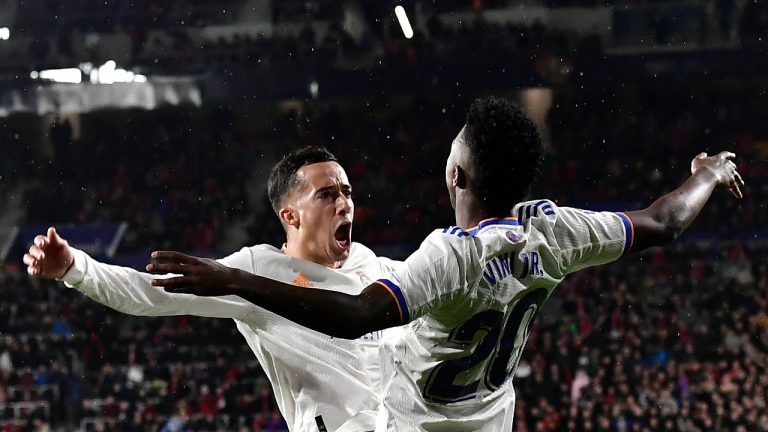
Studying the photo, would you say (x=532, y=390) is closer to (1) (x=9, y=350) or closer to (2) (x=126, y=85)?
(1) (x=9, y=350)

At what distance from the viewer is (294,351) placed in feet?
12.5

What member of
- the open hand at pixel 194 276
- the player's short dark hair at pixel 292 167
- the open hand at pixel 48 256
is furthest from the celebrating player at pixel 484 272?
the player's short dark hair at pixel 292 167

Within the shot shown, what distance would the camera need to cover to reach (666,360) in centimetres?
1433

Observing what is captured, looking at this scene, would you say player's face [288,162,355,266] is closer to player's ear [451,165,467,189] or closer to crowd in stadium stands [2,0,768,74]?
player's ear [451,165,467,189]

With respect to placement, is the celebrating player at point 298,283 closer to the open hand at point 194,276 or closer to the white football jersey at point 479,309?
the white football jersey at point 479,309

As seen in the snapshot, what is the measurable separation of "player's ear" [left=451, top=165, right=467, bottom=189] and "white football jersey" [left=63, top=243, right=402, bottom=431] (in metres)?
1.16

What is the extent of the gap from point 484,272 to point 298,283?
143 centimetres

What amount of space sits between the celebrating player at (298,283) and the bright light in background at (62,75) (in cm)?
1874

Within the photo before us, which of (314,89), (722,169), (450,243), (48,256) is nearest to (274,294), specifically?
(450,243)

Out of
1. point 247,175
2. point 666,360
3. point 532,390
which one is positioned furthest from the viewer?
point 247,175

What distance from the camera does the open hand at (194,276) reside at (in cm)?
242

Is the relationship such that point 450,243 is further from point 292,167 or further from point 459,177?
point 292,167

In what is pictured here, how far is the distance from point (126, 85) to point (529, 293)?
2018 centimetres

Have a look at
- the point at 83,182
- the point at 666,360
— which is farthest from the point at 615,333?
the point at 83,182
